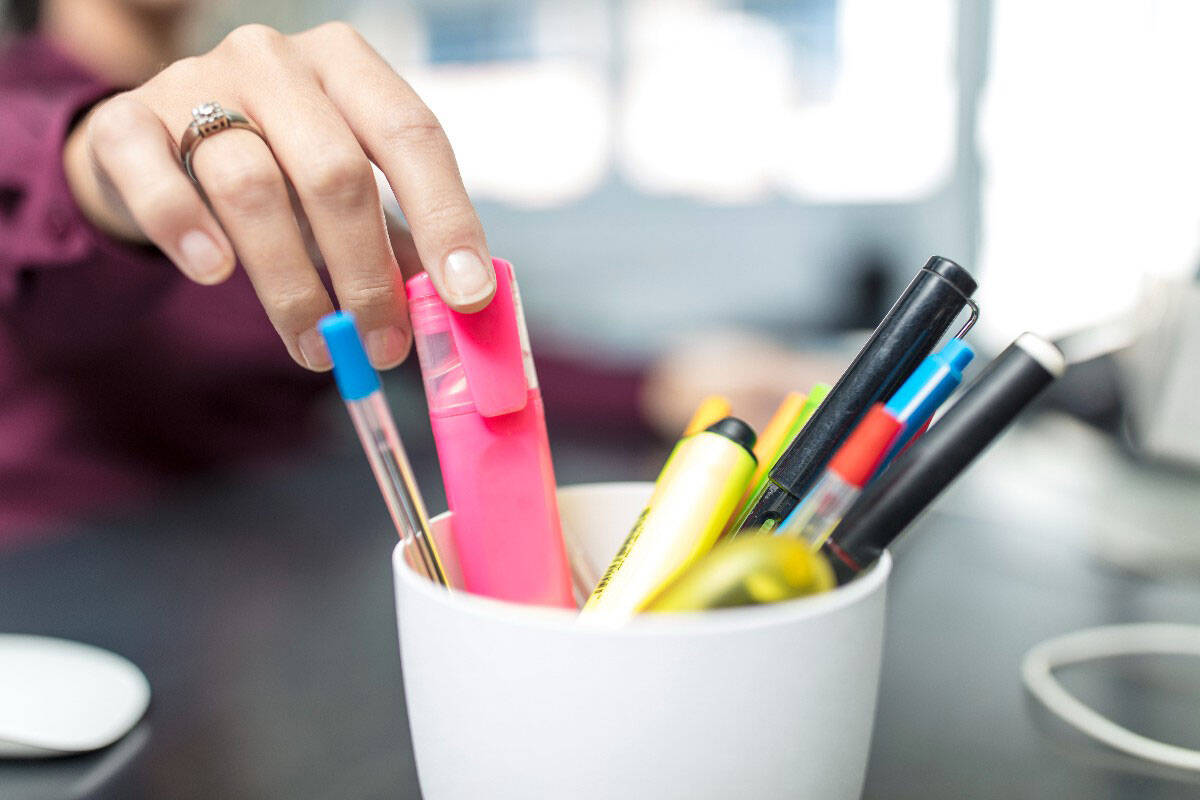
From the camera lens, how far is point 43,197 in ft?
1.39

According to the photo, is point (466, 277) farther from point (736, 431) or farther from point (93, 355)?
point (93, 355)

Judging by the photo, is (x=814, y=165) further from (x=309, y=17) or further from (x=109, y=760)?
(x=109, y=760)

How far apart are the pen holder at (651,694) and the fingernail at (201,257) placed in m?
0.09

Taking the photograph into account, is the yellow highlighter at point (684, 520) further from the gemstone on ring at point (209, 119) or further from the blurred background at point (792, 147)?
the blurred background at point (792, 147)

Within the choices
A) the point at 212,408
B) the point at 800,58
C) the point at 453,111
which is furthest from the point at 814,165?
the point at 212,408

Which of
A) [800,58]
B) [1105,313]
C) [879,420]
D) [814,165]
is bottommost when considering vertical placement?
[1105,313]

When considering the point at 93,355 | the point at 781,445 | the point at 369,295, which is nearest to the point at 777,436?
the point at 781,445

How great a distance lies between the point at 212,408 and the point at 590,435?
36 cm

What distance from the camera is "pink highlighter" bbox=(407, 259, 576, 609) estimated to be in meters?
0.21

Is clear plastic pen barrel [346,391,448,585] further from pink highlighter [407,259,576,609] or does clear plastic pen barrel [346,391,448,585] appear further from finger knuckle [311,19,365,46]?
finger knuckle [311,19,365,46]

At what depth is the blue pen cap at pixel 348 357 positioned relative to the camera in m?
0.17

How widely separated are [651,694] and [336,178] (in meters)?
0.14

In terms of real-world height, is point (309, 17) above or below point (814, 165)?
above

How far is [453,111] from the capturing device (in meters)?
1.48
